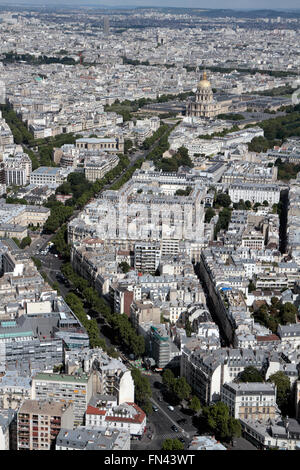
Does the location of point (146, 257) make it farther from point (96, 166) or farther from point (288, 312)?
point (96, 166)

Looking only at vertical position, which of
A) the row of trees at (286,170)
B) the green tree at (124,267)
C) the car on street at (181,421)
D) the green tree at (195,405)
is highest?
the row of trees at (286,170)

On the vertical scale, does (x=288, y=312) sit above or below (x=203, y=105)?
below

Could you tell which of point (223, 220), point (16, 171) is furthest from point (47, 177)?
point (223, 220)

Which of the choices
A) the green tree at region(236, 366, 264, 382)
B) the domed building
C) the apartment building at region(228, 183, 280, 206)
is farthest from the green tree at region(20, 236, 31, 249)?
the domed building

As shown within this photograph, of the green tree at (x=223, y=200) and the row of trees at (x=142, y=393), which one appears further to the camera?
the green tree at (x=223, y=200)

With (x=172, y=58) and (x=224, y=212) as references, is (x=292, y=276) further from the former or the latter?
(x=172, y=58)

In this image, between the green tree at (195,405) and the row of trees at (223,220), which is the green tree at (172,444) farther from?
the row of trees at (223,220)

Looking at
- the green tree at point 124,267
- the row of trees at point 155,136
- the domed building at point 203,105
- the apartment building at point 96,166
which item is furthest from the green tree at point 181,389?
the domed building at point 203,105

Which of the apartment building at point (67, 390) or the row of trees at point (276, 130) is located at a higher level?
the row of trees at point (276, 130)
